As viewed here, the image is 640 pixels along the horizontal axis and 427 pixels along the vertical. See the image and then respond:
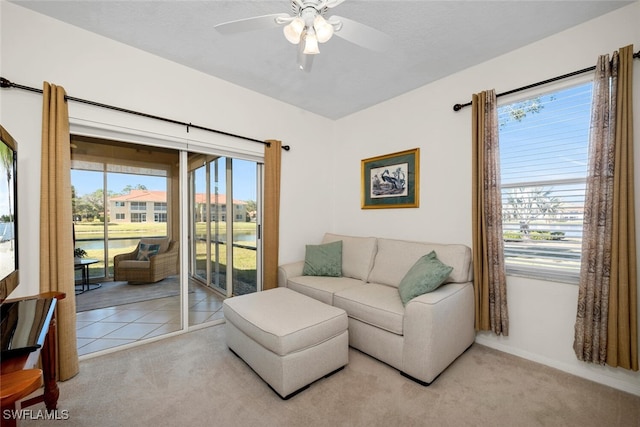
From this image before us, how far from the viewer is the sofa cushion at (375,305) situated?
2.05m

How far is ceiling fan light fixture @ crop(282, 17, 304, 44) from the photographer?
4.62 feet

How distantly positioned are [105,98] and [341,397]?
297 cm

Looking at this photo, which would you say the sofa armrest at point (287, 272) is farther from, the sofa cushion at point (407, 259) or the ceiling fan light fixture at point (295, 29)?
the ceiling fan light fixture at point (295, 29)

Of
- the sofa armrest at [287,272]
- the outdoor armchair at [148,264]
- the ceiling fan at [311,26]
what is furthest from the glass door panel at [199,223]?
the ceiling fan at [311,26]

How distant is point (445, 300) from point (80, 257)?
11.3ft

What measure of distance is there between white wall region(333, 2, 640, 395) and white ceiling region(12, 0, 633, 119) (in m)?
0.14

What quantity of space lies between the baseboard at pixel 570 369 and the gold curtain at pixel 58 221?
3.43 metres

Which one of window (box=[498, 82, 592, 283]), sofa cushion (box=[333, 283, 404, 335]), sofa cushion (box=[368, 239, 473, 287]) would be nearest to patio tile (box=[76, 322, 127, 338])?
sofa cushion (box=[333, 283, 404, 335])

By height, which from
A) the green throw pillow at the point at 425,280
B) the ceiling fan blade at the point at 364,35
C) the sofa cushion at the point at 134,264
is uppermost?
the ceiling fan blade at the point at 364,35

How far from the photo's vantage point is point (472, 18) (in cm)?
196

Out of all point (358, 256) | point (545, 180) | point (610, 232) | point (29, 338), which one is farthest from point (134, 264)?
point (610, 232)

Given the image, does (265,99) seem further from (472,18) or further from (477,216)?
(477,216)

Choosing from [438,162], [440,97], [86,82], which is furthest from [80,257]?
[440,97]

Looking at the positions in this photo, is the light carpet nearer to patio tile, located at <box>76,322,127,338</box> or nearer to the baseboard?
the baseboard
